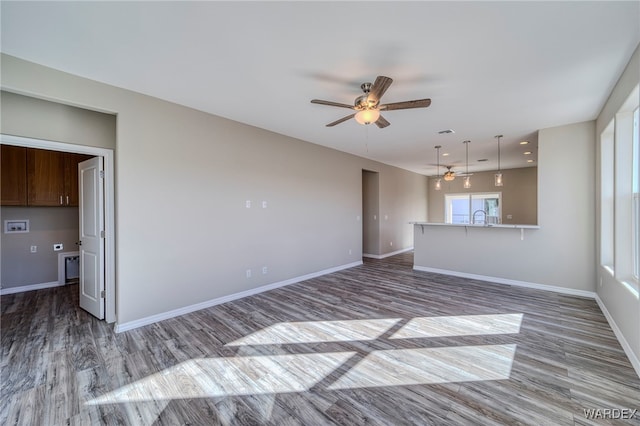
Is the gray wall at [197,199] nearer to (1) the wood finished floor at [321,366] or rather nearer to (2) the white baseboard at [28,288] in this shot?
(1) the wood finished floor at [321,366]

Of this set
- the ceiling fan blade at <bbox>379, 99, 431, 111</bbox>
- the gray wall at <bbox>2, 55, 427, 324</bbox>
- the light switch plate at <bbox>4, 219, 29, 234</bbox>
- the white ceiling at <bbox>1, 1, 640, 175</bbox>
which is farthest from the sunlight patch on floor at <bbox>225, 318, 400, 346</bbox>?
the light switch plate at <bbox>4, 219, 29, 234</bbox>

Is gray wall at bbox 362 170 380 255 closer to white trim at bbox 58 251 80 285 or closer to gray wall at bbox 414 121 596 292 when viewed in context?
gray wall at bbox 414 121 596 292

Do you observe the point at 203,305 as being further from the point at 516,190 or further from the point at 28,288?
the point at 516,190

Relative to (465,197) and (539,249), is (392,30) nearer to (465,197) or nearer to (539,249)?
(539,249)

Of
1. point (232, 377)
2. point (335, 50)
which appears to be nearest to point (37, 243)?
point (232, 377)

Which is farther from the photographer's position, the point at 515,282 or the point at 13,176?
the point at 515,282

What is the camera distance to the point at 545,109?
3674mm

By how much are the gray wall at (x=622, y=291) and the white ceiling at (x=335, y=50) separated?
125 mm

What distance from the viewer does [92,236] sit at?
346 centimetres

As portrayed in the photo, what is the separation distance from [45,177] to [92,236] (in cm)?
219

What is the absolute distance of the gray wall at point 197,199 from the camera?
120 inches

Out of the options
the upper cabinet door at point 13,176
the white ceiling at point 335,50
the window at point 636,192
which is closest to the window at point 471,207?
the white ceiling at point 335,50

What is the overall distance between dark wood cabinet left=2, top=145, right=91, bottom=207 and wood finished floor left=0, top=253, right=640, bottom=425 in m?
1.68

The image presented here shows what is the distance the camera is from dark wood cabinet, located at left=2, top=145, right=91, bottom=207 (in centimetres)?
423
